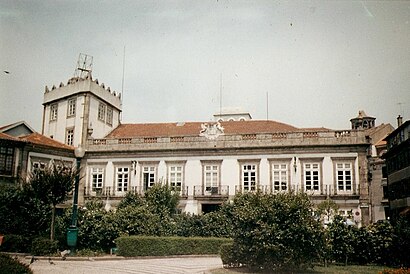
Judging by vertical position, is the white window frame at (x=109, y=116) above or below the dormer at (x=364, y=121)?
below

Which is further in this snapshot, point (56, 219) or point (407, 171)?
point (407, 171)

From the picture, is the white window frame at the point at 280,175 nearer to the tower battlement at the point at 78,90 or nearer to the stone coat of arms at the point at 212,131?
the stone coat of arms at the point at 212,131

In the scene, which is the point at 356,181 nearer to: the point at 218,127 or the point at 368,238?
the point at 218,127

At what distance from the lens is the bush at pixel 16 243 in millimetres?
15350

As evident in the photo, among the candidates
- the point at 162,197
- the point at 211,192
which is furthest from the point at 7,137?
the point at 211,192

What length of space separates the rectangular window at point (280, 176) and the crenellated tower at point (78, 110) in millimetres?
14189

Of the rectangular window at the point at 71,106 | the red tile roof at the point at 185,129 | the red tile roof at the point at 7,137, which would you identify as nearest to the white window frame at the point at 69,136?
the rectangular window at the point at 71,106

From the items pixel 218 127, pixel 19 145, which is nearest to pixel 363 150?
pixel 218 127

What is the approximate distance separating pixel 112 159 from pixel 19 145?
643cm

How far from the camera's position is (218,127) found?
96.7 ft

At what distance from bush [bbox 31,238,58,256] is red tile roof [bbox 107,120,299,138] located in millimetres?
15623

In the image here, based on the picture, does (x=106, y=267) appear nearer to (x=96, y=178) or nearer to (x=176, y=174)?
(x=176, y=174)

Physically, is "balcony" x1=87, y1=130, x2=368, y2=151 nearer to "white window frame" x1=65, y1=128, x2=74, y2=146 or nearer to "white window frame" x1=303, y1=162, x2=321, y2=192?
"white window frame" x1=303, y1=162, x2=321, y2=192

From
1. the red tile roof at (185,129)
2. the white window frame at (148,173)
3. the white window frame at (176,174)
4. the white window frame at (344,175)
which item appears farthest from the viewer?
the red tile roof at (185,129)
